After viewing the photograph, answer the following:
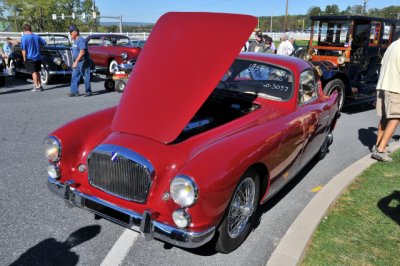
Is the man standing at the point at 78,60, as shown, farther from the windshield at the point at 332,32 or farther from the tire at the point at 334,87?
the windshield at the point at 332,32

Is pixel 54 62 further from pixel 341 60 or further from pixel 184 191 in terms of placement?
pixel 184 191

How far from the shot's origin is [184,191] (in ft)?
8.43

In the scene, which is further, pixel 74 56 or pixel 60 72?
pixel 60 72

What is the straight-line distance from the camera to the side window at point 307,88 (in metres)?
4.25

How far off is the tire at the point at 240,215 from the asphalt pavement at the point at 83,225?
0.35ft

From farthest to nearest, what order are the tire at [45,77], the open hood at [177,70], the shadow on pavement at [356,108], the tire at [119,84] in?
the tire at [45,77], the tire at [119,84], the shadow on pavement at [356,108], the open hood at [177,70]

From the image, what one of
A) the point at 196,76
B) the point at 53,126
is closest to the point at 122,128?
the point at 196,76

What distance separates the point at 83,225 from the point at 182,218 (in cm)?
129

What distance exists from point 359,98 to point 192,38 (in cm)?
647

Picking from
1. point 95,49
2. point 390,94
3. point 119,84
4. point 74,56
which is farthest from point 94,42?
point 390,94

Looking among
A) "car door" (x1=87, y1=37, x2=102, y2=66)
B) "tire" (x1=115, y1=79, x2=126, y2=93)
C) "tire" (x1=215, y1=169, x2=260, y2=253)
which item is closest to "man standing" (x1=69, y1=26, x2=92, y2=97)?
"tire" (x1=115, y1=79, x2=126, y2=93)

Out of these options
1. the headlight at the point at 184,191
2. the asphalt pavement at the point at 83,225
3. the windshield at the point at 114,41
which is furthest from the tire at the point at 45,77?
the headlight at the point at 184,191

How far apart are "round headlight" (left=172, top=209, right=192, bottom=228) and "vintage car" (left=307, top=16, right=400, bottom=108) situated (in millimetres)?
6844

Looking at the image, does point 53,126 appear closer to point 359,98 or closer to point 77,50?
point 77,50
